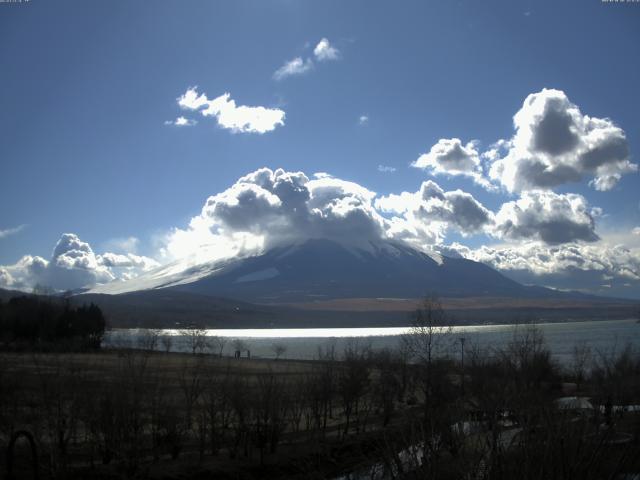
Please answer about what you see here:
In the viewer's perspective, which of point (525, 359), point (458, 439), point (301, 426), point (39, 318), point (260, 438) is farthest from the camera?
point (39, 318)

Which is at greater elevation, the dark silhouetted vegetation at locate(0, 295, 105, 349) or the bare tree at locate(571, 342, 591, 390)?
the dark silhouetted vegetation at locate(0, 295, 105, 349)

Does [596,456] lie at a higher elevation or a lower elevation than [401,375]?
higher

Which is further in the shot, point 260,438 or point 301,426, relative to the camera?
point 301,426

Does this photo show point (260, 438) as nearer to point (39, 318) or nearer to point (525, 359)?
point (525, 359)

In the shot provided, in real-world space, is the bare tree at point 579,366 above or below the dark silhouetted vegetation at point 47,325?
below

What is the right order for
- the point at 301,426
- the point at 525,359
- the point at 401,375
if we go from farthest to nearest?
the point at 401,375 → the point at 525,359 → the point at 301,426

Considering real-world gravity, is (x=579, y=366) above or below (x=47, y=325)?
below

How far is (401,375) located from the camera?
5425 cm

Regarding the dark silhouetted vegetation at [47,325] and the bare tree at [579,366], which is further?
the dark silhouetted vegetation at [47,325]

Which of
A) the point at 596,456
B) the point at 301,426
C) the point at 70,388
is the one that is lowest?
the point at 301,426

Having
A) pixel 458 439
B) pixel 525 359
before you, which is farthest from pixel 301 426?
pixel 458 439

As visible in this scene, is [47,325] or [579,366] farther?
[47,325]

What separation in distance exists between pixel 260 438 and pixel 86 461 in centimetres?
820

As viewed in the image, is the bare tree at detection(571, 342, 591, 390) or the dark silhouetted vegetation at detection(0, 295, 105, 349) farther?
the dark silhouetted vegetation at detection(0, 295, 105, 349)
